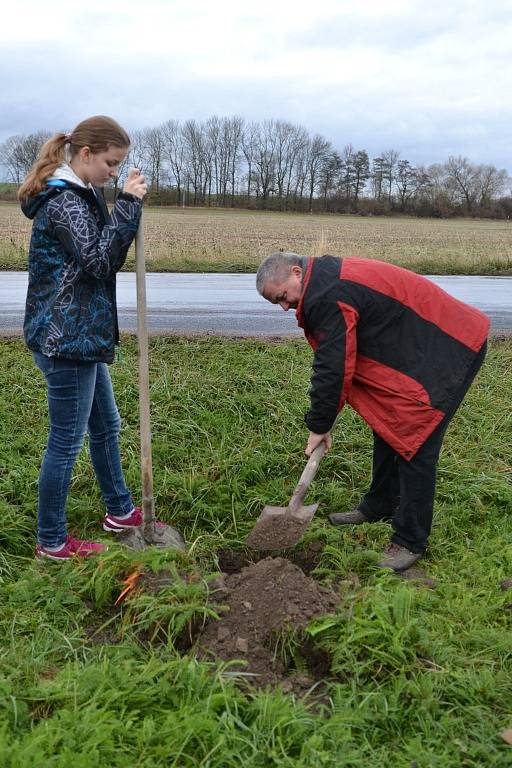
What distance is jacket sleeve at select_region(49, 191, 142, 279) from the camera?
116 inches

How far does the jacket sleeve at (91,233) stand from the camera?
296 cm

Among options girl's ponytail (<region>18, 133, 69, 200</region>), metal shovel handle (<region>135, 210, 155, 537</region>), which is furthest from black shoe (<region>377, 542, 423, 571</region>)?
girl's ponytail (<region>18, 133, 69, 200</region>)

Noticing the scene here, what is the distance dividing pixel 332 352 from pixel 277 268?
1.54 ft

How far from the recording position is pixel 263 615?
2953 millimetres

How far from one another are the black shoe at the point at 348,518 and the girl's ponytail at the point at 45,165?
97.3 inches

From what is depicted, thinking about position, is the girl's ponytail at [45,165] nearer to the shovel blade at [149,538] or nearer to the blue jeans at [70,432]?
the blue jeans at [70,432]

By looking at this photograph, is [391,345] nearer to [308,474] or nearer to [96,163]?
[308,474]

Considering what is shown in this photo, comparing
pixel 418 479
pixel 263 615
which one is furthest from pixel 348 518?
pixel 263 615

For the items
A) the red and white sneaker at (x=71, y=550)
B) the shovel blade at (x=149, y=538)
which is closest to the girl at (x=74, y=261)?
the red and white sneaker at (x=71, y=550)

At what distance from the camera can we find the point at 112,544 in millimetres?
3627

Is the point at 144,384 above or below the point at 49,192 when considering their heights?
below

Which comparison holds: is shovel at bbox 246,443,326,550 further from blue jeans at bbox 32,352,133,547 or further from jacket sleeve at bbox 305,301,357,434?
blue jeans at bbox 32,352,133,547

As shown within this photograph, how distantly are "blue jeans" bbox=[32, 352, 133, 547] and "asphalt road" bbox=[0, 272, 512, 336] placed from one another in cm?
368

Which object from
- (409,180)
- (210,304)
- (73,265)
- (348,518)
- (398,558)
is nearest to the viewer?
(73,265)
